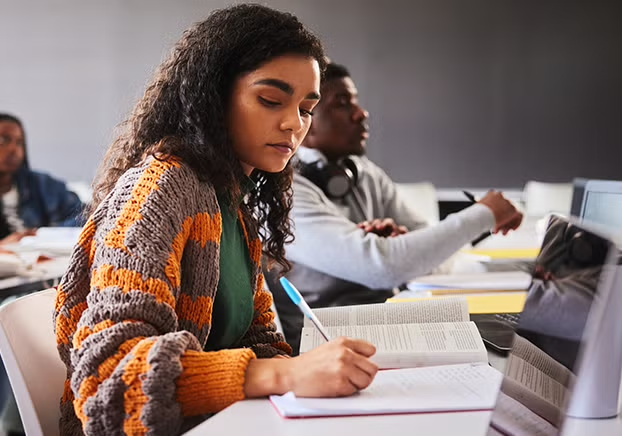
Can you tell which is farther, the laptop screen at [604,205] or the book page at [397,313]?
the book page at [397,313]

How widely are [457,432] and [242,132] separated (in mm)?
525

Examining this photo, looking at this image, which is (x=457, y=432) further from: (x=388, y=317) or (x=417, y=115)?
(x=417, y=115)

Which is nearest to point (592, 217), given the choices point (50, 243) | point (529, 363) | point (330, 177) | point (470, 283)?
point (529, 363)

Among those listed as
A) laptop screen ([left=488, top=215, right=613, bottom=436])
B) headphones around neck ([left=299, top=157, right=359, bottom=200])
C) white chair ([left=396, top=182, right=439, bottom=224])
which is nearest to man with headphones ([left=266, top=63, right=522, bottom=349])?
headphones around neck ([left=299, top=157, right=359, bottom=200])

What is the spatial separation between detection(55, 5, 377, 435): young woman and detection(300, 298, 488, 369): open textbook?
115 mm

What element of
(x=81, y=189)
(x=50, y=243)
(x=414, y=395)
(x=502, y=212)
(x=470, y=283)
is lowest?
(x=81, y=189)

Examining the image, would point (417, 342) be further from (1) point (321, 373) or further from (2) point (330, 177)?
(2) point (330, 177)

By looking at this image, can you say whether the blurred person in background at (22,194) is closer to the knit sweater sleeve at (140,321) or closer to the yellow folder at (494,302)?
the yellow folder at (494,302)

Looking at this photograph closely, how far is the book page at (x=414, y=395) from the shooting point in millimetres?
901

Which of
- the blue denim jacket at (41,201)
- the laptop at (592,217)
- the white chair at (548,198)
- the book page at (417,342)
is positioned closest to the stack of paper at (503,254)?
the laptop at (592,217)

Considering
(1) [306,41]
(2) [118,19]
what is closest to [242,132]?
(1) [306,41]

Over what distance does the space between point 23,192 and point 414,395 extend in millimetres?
3030

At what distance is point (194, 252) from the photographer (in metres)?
1.06

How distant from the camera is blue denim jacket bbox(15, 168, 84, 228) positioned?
361 centimetres
